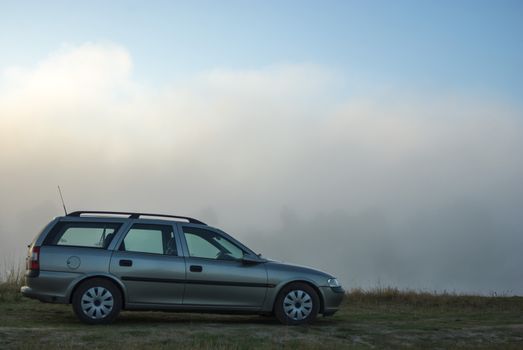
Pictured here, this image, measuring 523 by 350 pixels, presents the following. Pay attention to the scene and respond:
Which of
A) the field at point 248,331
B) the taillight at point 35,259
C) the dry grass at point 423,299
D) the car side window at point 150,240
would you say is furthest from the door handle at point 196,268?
the dry grass at point 423,299

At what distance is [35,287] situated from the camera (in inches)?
471

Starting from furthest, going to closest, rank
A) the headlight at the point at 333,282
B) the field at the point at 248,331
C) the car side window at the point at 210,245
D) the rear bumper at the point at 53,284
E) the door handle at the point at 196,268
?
the headlight at the point at 333,282, the car side window at the point at 210,245, the door handle at the point at 196,268, the rear bumper at the point at 53,284, the field at the point at 248,331

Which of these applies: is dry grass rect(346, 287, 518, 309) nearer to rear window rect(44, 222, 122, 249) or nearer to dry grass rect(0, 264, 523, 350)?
dry grass rect(0, 264, 523, 350)

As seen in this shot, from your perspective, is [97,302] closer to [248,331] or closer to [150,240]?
[150,240]

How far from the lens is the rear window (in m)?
12.2

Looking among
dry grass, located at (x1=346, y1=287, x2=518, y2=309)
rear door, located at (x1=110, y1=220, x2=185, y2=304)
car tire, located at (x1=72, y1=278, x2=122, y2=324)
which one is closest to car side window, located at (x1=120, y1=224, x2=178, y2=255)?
rear door, located at (x1=110, y1=220, x2=185, y2=304)

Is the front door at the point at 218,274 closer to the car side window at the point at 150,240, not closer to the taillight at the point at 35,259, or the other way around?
the car side window at the point at 150,240

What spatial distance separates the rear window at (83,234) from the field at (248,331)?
1272 mm

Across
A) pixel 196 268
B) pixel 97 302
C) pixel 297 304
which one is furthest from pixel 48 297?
pixel 297 304

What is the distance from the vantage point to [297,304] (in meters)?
12.7

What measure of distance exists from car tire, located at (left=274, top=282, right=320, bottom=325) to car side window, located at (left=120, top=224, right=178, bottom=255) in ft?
6.26

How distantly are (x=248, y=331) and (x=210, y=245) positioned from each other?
1854mm

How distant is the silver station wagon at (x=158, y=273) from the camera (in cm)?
1197

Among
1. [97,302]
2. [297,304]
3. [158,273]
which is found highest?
[158,273]
